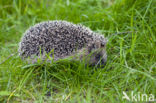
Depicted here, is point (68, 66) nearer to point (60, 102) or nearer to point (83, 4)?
point (60, 102)

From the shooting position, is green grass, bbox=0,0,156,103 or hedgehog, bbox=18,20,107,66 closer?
green grass, bbox=0,0,156,103

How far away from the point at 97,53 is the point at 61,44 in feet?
2.61

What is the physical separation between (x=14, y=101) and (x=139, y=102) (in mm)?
2096

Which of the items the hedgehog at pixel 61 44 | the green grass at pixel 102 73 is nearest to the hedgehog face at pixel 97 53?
the hedgehog at pixel 61 44

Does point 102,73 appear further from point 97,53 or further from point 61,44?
point 61,44

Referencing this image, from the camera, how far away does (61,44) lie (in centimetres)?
426

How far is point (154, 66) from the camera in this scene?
370 centimetres

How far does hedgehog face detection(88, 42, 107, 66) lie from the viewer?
426 cm

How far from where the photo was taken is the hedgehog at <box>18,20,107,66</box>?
167 inches

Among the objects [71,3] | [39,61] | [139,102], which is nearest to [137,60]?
[139,102]

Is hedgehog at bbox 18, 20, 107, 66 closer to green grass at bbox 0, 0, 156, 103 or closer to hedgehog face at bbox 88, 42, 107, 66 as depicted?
hedgehog face at bbox 88, 42, 107, 66

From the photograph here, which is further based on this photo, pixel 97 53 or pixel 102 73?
pixel 97 53

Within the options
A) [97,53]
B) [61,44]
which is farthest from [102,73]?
[61,44]

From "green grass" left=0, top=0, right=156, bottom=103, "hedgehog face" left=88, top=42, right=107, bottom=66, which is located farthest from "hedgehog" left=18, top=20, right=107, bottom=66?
"green grass" left=0, top=0, right=156, bottom=103
